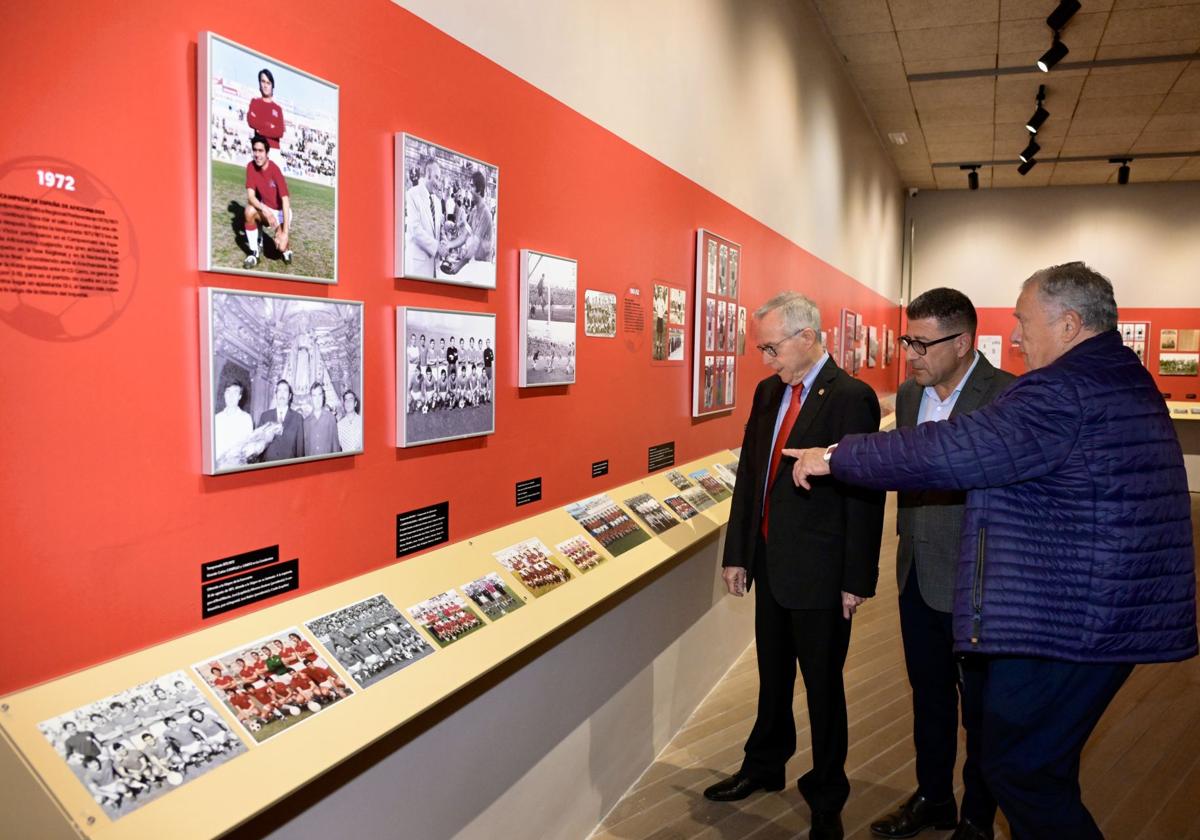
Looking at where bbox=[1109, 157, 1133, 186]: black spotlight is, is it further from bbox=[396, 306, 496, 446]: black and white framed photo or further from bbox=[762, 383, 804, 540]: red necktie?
bbox=[396, 306, 496, 446]: black and white framed photo

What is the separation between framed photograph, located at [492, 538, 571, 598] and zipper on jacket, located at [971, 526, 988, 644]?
1.22 meters

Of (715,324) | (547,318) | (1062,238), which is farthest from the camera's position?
(1062,238)

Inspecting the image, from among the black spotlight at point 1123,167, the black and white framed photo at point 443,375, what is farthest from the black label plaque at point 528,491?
the black spotlight at point 1123,167

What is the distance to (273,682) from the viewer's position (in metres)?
1.69

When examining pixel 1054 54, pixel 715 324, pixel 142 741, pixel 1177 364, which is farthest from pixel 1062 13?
pixel 1177 364

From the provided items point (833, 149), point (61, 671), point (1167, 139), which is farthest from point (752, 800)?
point (1167, 139)

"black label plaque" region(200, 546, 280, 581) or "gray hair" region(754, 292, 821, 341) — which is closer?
"black label plaque" region(200, 546, 280, 581)

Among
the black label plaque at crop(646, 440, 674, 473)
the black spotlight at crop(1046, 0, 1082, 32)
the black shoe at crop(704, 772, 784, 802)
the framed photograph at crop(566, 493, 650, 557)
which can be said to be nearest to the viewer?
the framed photograph at crop(566, 493, 650, 557)

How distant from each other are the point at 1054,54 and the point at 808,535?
230 inches

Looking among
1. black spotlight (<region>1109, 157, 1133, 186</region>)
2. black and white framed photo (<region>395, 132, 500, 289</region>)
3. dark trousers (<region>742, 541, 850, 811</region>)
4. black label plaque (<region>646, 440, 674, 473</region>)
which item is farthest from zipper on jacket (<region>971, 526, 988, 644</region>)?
black spotlight (<region>1109, 157, 1133, 186</region>)

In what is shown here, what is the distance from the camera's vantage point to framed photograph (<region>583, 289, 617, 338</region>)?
3221 millimetres

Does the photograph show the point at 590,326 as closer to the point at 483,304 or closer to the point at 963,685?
the point at 483,304

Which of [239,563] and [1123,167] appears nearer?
[239,563]

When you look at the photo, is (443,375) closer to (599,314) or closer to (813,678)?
(599,314)
